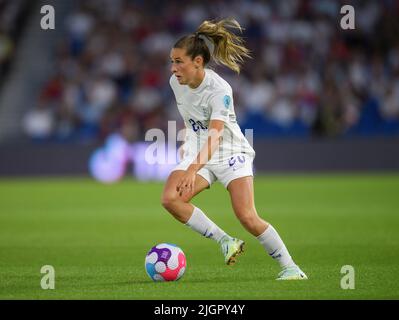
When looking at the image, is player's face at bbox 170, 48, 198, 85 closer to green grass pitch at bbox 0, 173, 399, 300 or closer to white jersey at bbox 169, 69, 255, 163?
white jersey at bbox 169, 69, 255, 163

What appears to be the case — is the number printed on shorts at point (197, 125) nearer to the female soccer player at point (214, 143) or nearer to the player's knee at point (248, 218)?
the female soccer player at point (214, 143)

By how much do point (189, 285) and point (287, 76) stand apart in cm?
1679

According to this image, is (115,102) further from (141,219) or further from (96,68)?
(141,219)

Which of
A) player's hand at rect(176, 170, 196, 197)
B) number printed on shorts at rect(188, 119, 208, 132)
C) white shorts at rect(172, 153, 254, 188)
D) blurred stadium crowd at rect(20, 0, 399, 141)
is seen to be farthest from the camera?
blurred stadium crowd at rect(20, 0, 399, 141)

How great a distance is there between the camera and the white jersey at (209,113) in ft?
26.9

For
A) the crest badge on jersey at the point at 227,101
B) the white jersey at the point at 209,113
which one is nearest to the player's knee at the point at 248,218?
the white jersey at the point at 209,113

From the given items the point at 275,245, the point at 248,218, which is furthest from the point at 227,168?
the point at 275,245

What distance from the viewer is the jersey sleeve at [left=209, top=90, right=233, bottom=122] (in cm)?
812

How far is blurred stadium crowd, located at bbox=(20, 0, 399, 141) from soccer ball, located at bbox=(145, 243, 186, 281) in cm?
1475

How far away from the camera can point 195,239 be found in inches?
489

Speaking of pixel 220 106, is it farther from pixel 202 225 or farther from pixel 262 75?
pixel 262 75

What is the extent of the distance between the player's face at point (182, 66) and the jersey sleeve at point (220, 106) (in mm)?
288

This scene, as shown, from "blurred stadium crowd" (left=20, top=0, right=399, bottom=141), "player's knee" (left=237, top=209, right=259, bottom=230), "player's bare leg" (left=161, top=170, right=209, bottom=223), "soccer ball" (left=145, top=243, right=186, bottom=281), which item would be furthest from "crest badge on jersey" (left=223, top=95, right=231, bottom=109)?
"blurred stadium crowd" (left=20, top=0, right=399, bottom=141)

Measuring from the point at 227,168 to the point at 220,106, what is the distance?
1.93ft
